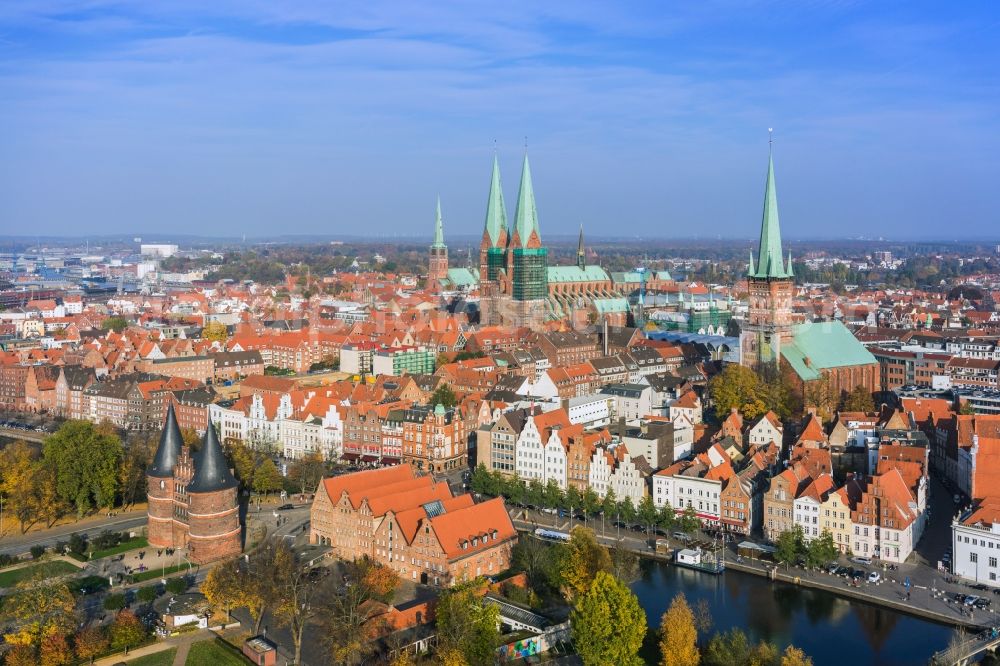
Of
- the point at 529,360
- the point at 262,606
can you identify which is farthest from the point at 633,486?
the point at 529,360

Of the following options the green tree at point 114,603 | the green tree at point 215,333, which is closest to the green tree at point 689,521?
the green tree at point 114,603

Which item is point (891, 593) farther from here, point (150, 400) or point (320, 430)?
point (150, 400)

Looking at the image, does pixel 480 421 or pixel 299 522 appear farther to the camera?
pixel 480 421

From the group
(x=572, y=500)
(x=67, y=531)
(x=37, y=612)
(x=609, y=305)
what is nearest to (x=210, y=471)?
(x=37, y=612)

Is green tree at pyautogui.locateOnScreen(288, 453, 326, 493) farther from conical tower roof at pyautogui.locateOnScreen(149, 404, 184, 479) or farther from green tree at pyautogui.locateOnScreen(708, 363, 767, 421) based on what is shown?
green tree at pyautogui.locateOnScreen(708, 363, 767, 421)

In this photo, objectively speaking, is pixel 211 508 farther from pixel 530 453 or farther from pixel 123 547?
pixel 530 453

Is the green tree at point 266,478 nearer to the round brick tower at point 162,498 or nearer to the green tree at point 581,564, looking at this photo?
the round brick tower at point 162,498

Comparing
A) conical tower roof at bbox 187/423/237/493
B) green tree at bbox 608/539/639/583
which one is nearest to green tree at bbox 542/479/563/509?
green tree at bbox 608/539/639/583
